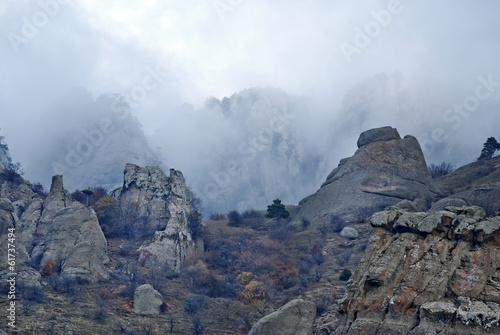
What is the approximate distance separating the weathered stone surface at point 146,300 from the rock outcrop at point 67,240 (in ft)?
13.5

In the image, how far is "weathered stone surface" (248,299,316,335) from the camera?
71.0 feet

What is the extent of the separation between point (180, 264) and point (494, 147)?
53.6 metres

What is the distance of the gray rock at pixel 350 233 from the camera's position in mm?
46219

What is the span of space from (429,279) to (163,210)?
34.2 m

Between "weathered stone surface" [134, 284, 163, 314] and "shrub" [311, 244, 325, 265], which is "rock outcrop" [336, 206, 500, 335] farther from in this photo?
"shrub" [311, 244, 325, 265]

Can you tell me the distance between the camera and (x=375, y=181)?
55.2 m

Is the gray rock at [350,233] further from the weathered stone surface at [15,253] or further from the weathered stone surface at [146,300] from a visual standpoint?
the weathered stone surface at [15,253]

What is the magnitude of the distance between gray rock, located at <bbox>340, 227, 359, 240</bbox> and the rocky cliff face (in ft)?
51.6

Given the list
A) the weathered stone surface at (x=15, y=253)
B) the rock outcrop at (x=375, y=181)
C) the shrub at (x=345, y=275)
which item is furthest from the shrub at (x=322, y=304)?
the rock outcrop at (x=375, y=181)

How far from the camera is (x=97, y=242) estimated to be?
3297 cm

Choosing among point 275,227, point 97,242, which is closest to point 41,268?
point 97,242

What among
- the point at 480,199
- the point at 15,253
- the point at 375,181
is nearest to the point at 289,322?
the point at 15,253

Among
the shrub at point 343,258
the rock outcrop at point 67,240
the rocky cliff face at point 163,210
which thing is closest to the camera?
the rock outcrop at point 67,240

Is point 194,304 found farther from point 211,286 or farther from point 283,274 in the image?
point 283,274
